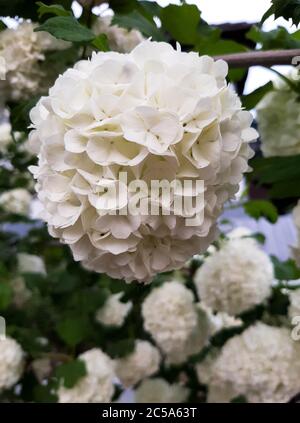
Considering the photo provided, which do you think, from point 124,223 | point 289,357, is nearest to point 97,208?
point 124,223

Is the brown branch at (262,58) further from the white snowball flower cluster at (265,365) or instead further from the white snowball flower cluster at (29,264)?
the white snowball flower cluster at (29,264)

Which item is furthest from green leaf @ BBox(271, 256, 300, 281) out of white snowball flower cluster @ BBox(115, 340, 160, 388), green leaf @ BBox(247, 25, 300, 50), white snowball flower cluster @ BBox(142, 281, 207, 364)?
green leaf @ BBox(247, 25, 300, 50)

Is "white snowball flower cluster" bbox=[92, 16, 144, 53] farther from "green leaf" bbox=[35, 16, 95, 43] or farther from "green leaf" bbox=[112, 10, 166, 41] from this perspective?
"green leaf" bbox=[35, 16, 95, 43]

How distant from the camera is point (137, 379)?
3.23ft

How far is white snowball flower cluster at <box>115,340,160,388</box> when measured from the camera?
3.18ft

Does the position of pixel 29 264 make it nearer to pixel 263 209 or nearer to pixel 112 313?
pixel 112 313

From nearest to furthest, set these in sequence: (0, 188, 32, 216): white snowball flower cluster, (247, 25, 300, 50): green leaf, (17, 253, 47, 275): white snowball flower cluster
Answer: (247, 25, 300, 50): green leaf → (17, 253, 47, 275): white snowball flower cluster → (0, 188, 32, 216): white snowball flower cluster

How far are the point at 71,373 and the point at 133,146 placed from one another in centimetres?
61

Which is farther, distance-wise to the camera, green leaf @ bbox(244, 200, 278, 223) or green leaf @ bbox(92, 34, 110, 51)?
green leaf @ bbox(244, 200, 278, 223)

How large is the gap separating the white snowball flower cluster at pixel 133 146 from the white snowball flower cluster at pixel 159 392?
26.3 inches

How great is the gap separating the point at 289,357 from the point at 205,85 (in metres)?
0.53

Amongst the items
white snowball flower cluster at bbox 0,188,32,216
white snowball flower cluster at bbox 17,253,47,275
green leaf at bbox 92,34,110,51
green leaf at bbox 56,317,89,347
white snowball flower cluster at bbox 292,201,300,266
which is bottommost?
green leaf at bbox 56,317,89,347

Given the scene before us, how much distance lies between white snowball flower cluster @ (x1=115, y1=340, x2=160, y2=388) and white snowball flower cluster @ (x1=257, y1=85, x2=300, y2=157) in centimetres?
48
